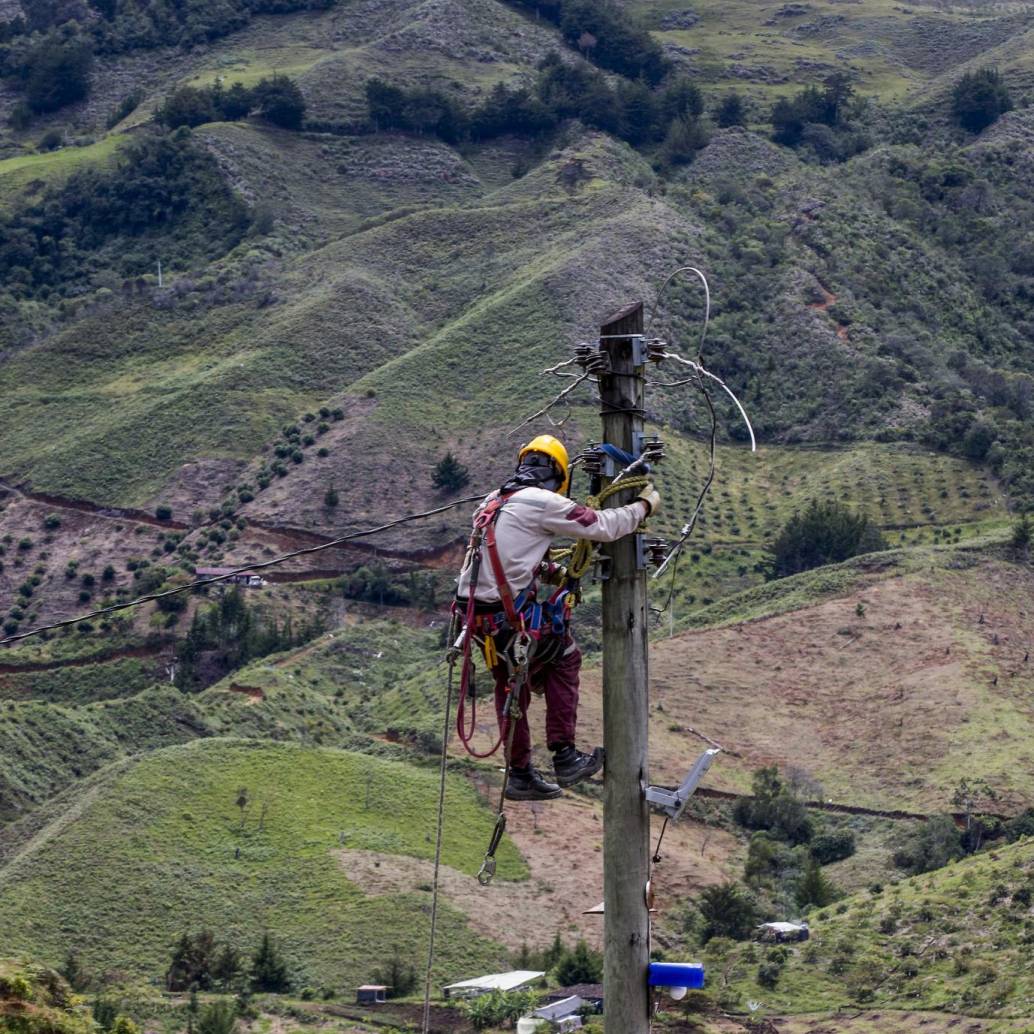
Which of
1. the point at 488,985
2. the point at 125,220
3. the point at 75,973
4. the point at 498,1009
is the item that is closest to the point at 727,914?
the point at 488,985

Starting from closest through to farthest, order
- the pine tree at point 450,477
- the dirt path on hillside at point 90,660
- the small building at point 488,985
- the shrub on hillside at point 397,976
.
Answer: the small building at point 488,985
the shrub on hillside at point 397,976
the dirt path on hillside at point 90,660
the pine tree at point 450,477

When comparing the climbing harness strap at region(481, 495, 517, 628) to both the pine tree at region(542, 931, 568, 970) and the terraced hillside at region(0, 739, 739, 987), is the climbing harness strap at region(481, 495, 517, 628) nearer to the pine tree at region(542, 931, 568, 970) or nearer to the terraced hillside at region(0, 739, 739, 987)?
the pine tree at region(542, 931, 568, 970)

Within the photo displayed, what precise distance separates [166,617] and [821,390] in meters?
27.4

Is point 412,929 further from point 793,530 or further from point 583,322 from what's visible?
point 583,322

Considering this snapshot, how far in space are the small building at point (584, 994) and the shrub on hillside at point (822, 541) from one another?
1274 inches

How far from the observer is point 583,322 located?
268 ft

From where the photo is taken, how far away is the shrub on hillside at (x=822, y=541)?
2601 inches

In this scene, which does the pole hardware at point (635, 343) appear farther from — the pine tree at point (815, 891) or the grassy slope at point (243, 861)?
the pine tree at point (815, 891)

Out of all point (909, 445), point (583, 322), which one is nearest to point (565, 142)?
point (583, 322)

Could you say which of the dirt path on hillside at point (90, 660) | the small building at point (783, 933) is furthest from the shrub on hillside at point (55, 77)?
the small building at point (783, 933)

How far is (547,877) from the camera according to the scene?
4384cm

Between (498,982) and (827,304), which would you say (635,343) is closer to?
(498,982)

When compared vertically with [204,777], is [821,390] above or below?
below

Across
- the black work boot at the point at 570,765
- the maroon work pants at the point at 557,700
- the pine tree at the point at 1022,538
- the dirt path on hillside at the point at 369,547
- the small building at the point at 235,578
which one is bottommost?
the dirt path on hillside at the point at 369,547
